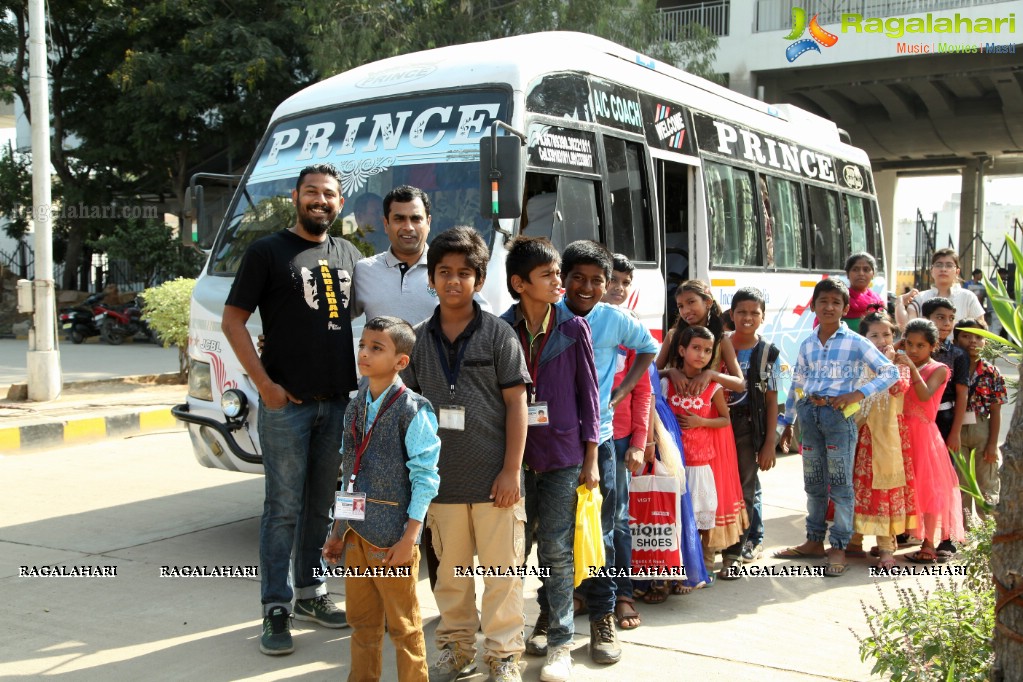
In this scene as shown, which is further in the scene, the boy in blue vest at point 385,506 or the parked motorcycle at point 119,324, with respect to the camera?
the parked motorcycle at point 119,324

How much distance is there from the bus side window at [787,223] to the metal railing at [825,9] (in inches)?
480

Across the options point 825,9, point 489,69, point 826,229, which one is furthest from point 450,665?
point 825,9

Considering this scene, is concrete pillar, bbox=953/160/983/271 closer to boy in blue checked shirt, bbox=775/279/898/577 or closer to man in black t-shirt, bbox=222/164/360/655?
boy in blue checked shirt, bbox=775/279/898/577

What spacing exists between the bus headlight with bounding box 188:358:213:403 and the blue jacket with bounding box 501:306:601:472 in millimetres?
2471

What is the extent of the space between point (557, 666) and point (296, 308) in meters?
Result: 1.80

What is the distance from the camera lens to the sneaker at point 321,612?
437 centimetres

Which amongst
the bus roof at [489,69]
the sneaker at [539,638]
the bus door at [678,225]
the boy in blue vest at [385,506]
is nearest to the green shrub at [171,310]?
the bus roof at [489,69]

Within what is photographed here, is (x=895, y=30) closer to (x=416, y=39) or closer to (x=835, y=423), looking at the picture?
(x=416, y=39)

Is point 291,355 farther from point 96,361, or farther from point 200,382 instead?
point 96,361

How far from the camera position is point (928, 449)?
552cm

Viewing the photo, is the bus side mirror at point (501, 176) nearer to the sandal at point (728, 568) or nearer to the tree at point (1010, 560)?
the sandal at point (728, 568)

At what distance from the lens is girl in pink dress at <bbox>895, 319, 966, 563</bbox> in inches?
214

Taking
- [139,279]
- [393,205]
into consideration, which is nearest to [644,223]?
[393,205]

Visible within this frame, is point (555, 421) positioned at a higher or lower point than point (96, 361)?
higher
